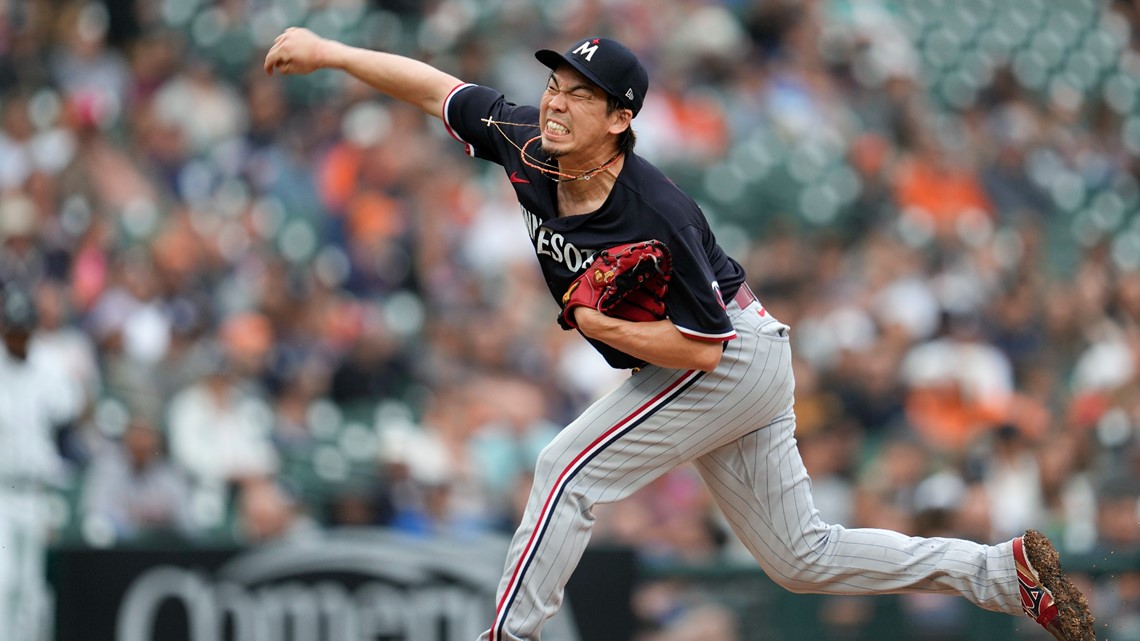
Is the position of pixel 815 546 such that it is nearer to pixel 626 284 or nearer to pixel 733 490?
pixel 733 490

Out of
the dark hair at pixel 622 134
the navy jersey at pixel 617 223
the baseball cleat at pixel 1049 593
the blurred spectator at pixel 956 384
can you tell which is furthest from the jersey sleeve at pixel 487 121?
the blurred spectator at pixel 956 384

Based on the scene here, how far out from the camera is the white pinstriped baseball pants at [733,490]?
4.38 meters

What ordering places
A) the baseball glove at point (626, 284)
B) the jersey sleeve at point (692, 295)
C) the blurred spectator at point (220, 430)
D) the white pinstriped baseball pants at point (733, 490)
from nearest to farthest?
the baseball glove at point (626, 284) → the jersey sleeve at point (692, 295) → the white pinstriped baseball pants at point (733, 490) → the blurred spectator at point (220, 430)

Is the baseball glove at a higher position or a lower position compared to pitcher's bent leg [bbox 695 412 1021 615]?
higher

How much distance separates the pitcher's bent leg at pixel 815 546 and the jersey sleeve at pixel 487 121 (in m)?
1.19

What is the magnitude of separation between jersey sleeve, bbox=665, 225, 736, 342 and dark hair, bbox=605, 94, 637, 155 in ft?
1.14

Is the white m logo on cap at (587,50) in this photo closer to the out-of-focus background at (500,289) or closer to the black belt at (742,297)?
the black belt at (742,297)

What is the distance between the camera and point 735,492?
4.74 metres

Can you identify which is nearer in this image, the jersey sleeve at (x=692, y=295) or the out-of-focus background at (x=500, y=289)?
the jersey sleeve at (x=692, y=295)

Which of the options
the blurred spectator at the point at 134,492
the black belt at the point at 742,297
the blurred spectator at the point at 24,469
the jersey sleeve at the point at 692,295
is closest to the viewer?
the jersey sleeve at the point at 692,295

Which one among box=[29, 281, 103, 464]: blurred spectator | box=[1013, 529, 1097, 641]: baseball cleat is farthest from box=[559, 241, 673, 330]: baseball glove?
box=[29, 281, 103, 464]: blurred spectator

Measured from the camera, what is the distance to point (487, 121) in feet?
15.6

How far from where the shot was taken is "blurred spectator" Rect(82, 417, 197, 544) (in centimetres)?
771

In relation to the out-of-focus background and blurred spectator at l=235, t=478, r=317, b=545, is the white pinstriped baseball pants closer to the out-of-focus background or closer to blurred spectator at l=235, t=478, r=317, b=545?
the out-of-focus background
